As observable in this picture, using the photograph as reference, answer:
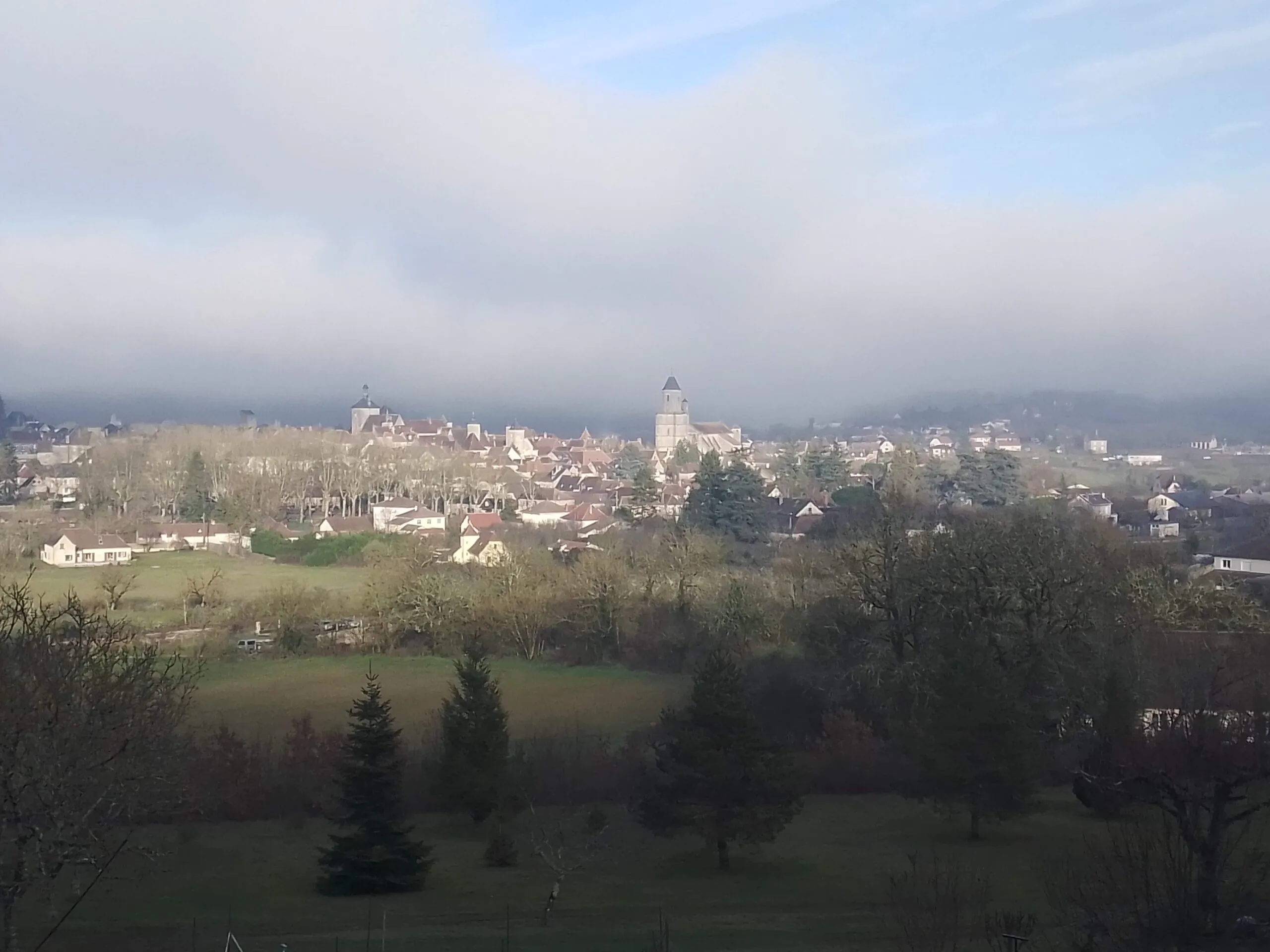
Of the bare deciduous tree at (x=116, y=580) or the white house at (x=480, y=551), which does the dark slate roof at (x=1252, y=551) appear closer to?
the white house at (x=480, y=551)

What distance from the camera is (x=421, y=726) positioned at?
22.0 m

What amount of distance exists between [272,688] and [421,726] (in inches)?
221

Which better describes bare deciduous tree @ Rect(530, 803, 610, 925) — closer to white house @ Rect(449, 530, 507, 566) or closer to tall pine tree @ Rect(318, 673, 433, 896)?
tall pine tree @ Rect(318, 673, 433, 896)

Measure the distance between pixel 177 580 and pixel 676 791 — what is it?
87.9ft

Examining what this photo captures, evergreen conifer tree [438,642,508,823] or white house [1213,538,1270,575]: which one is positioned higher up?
white house [1213,538,1270,575]

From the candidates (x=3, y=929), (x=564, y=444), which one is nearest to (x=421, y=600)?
(x=3, y=929)

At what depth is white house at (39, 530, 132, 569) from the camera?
3972cm

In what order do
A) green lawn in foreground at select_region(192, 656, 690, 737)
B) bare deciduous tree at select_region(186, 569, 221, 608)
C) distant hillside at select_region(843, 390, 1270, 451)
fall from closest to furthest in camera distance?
green lawn in foreground at select_region(192, 656, 690, 737) → bare deciduous tree at select_region(186, 569, 221, 608) → distant hillside at select_region(843, 390, 1270, 451)

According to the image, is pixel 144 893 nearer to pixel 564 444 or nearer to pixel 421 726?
pixel 421 726

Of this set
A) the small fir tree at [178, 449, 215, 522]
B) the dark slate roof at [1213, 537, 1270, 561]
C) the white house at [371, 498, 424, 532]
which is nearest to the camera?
the dark slate roof at [1213, 537, 1270, 561]

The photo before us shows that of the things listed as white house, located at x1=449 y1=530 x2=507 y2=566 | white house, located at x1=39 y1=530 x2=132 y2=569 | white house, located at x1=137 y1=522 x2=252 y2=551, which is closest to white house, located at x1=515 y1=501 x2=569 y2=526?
white house, located at x1=449 y1=530 x2=507 y2=566

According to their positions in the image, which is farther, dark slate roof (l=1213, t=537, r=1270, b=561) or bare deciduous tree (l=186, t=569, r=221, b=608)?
dark slate roof (l=1213, t=537, r=1270, b=561)

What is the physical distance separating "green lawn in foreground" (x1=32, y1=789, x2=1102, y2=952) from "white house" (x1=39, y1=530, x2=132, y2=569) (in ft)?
87.6

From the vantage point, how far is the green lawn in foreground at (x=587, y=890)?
36.3 feet
